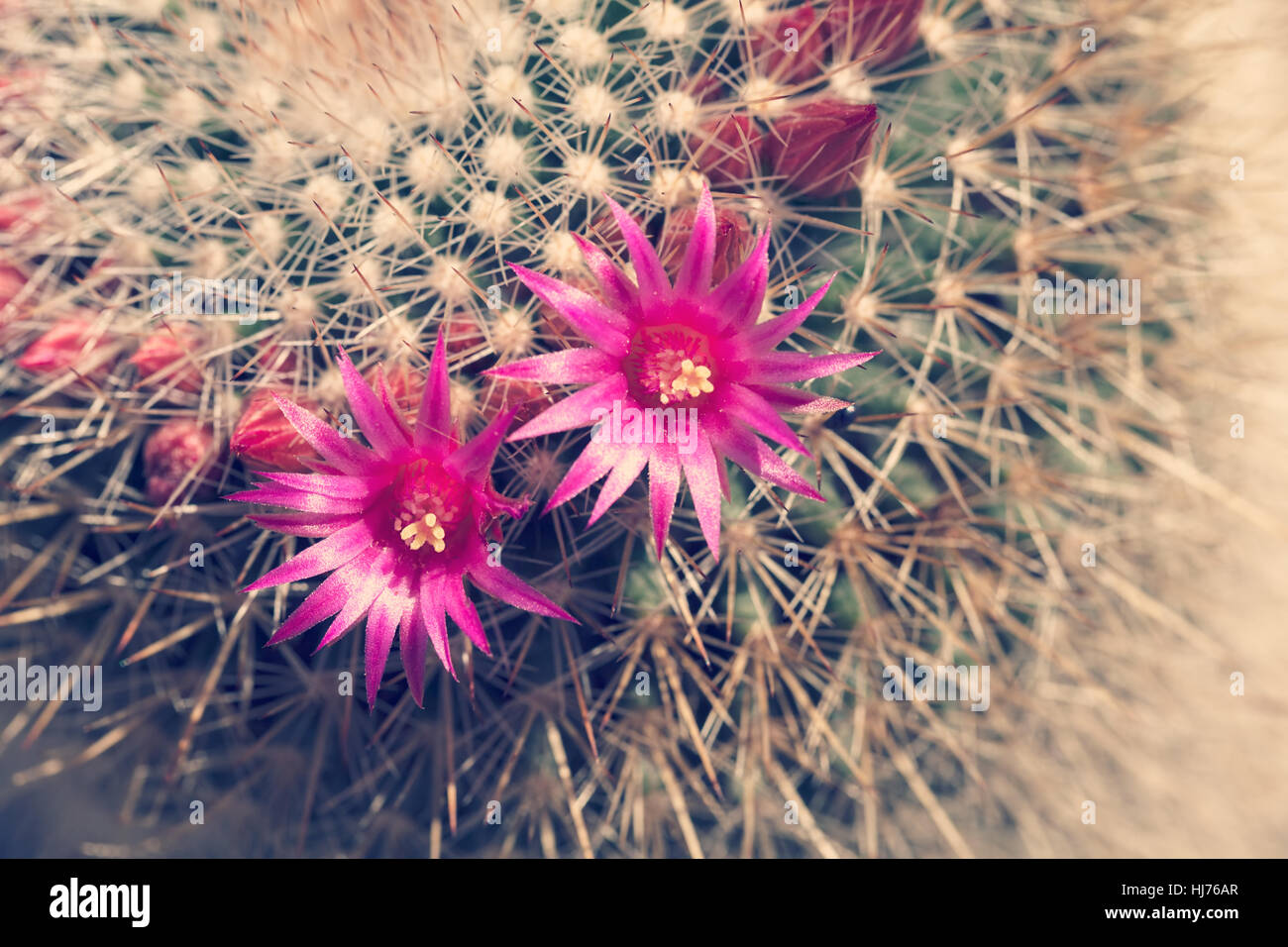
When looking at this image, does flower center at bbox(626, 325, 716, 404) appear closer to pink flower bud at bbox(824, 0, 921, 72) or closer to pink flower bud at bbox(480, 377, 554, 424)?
pink flower bud at bbox(480, 377, 554, 424)

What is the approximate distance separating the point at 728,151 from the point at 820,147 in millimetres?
143

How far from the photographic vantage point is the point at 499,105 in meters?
1.35

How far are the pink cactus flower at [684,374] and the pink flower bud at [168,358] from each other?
727 mm

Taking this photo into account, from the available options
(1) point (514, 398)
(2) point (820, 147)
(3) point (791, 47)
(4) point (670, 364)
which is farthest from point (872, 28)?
(1) point (514, 398)

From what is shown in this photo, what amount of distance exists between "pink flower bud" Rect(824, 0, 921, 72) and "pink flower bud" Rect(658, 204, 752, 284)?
378 mm

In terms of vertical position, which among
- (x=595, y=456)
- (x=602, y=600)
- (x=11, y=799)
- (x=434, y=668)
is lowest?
(x=11, y=799)

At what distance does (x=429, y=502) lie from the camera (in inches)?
44.3

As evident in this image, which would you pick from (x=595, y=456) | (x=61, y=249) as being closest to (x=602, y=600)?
(x=595, y=456)

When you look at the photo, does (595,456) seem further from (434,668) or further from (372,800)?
(372,800)

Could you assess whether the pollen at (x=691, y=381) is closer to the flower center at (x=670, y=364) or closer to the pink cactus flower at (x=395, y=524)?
the flower center at (x=670, y=364)

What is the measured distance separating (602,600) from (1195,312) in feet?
4.83

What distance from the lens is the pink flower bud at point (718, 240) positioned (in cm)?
116

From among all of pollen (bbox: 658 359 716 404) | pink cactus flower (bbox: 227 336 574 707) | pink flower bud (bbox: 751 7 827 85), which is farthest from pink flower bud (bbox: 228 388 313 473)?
pink flower bud (bbox: 751 7 827 85)

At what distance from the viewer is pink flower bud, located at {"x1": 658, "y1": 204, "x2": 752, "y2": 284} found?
1155 millimetres
